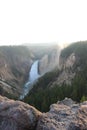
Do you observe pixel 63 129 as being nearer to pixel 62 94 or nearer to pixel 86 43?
pixel 62 94

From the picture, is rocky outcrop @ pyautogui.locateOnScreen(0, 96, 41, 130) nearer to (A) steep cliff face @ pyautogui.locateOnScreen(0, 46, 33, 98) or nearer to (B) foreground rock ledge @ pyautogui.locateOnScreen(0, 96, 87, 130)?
(B) foreground rock ledge @ pyautogui.locateOnScreen(0, 96, 87, 130)

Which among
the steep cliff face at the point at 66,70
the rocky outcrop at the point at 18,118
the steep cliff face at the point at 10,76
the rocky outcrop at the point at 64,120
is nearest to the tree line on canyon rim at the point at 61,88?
the steep cliff face at the point at 66,70

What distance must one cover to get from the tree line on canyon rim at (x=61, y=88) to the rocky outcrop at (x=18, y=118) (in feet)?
155

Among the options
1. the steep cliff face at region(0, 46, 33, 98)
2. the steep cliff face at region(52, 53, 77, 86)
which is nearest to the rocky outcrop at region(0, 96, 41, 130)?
the steep cliff face at region(52, 53, 77, 86)

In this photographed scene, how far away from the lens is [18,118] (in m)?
13.9

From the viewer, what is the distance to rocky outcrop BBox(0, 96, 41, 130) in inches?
543

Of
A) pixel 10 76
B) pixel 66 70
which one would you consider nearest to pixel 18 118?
pixel 66 70

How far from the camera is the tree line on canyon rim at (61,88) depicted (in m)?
82.9

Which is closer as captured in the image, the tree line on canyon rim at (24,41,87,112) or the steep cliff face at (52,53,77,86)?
the tree line on canyon rim at (24,41,87,112)

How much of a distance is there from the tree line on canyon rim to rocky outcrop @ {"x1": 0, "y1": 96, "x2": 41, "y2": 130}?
4738 centimetres

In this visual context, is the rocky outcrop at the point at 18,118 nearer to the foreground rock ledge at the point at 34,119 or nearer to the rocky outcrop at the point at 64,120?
the foreground rock ledge at the point at 34,119

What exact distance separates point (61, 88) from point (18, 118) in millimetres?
81746

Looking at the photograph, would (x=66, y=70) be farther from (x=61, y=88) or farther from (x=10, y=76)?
(x=10, y=76)

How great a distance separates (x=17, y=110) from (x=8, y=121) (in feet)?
1.99
